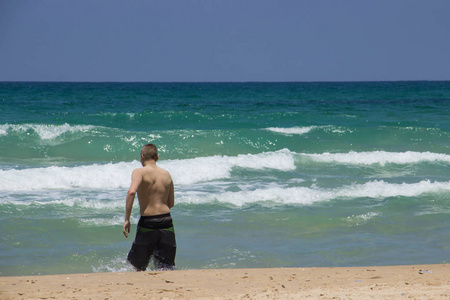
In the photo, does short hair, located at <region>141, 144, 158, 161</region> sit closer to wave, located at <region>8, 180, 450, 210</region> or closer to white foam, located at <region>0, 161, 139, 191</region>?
wave, located at <region>8, 180, 450, 210</region>

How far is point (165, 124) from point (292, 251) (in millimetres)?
17344

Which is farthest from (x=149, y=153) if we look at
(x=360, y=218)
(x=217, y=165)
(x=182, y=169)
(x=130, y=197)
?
(x=217, y=165)

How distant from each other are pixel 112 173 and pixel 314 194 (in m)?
4.36

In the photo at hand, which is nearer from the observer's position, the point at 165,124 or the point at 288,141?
the point at 288,141

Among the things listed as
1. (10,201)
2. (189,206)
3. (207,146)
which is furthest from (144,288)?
(207,146)

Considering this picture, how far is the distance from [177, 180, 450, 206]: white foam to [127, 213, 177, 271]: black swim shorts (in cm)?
362

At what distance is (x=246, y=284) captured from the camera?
4.91 m

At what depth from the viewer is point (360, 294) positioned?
4.46 m

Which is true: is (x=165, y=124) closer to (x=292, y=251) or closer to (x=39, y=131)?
(x=39, y=131)

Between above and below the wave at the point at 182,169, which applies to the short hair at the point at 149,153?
above

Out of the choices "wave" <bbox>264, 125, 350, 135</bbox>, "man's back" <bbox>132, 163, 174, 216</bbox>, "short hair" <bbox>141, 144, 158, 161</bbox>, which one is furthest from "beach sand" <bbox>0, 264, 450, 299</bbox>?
"wave" <bbox>264, 125, 350, 135</bbox>

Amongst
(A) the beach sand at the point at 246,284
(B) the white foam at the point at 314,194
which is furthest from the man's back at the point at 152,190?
(B) the white foam at the point at 314,194

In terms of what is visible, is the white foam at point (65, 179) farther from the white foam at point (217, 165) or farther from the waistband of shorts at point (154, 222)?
the waistband of shorts at point (154, 222)

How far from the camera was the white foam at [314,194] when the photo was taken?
9.09 metres
